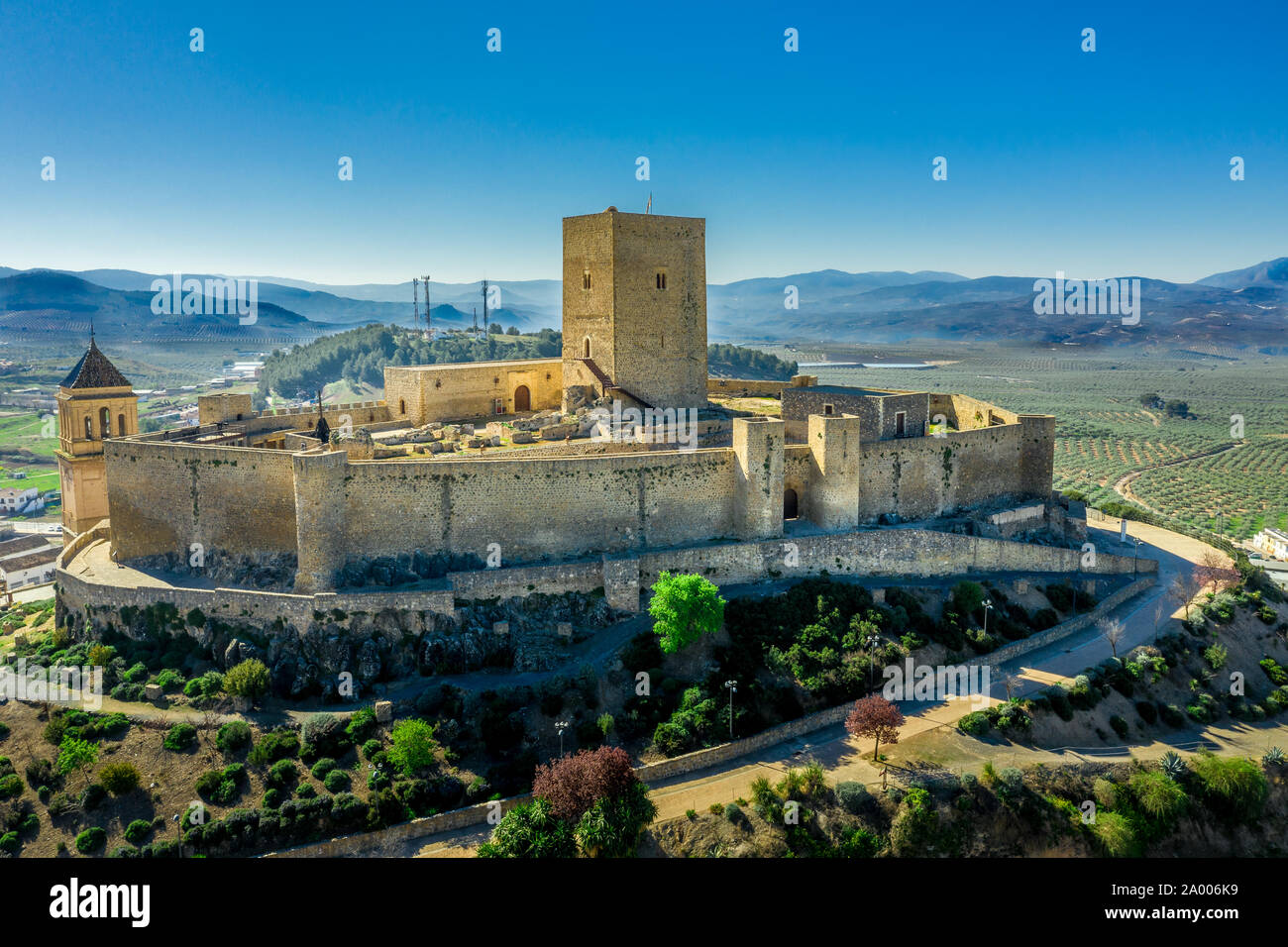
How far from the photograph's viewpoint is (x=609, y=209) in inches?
1377

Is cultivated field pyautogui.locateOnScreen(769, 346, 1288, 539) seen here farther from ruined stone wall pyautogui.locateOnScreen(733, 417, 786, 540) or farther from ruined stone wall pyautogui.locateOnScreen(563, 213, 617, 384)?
ruined stone wall pyautogui.locateOnScreen(563, 213, 617, 384)

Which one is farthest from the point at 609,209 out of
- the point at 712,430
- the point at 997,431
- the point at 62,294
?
the point at 62,294

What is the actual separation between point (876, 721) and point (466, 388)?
21749 mm

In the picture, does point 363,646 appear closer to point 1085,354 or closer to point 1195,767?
point 1195,767

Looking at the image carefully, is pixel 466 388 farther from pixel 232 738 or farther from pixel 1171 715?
pixel 1171 715

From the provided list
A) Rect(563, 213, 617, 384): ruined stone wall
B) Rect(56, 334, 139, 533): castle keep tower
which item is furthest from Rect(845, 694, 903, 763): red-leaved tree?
Rect(56, 334, 139, 533): castle keep tower

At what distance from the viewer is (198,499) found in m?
30.1

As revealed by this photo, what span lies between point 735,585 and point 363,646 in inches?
471

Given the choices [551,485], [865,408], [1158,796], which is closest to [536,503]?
[551,485]

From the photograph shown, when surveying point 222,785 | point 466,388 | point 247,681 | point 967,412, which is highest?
point 466,388

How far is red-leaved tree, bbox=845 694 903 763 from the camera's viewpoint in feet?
78.0

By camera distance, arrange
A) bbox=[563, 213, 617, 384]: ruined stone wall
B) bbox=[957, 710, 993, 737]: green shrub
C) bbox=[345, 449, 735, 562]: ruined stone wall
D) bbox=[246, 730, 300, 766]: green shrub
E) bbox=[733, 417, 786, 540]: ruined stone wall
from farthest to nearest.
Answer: bbox=[563, 213, 617, 384]: ruined stone wall, bbox=[733, 417, 786, 540]: ruined stone wall, bbox=[345, 449, 735, 562]: ruined stone wall, bbox=[957, 710, 993, 737]: green shrub, bbox=[246, 730, 300, 766]: green shrub

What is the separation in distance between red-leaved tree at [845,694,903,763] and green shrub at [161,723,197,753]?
700 inches

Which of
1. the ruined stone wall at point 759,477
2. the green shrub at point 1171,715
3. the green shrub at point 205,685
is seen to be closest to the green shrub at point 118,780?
the green shrub at point 205,685
